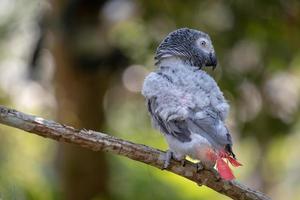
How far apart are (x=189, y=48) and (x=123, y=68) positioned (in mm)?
2432

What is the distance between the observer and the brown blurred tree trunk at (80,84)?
4.63 meters

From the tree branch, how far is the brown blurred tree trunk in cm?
242

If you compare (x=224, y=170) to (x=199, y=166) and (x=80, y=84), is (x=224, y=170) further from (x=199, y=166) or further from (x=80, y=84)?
(x=80, y=84)

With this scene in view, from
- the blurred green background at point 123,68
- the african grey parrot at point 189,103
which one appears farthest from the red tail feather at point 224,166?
the blurred green background at point 123,68

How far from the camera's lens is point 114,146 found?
216cm

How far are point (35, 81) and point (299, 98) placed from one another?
2.12 m

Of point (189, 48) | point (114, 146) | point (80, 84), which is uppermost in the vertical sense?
point (80, 84)

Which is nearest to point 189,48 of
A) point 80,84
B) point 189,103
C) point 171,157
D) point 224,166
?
point 189,103

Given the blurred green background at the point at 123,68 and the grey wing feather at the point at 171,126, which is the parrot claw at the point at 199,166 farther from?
the blurred green background at the point at 123,68

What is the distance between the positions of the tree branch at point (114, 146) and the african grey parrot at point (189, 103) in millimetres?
44

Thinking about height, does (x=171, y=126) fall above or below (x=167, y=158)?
above

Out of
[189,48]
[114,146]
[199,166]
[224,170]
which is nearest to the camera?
[224,170]

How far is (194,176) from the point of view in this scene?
227 centimetres

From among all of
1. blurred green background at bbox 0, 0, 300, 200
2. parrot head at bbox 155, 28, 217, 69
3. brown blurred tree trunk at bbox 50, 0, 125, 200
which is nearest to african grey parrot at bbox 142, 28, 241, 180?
parrot head at bbox 155, 28, 217, 69
